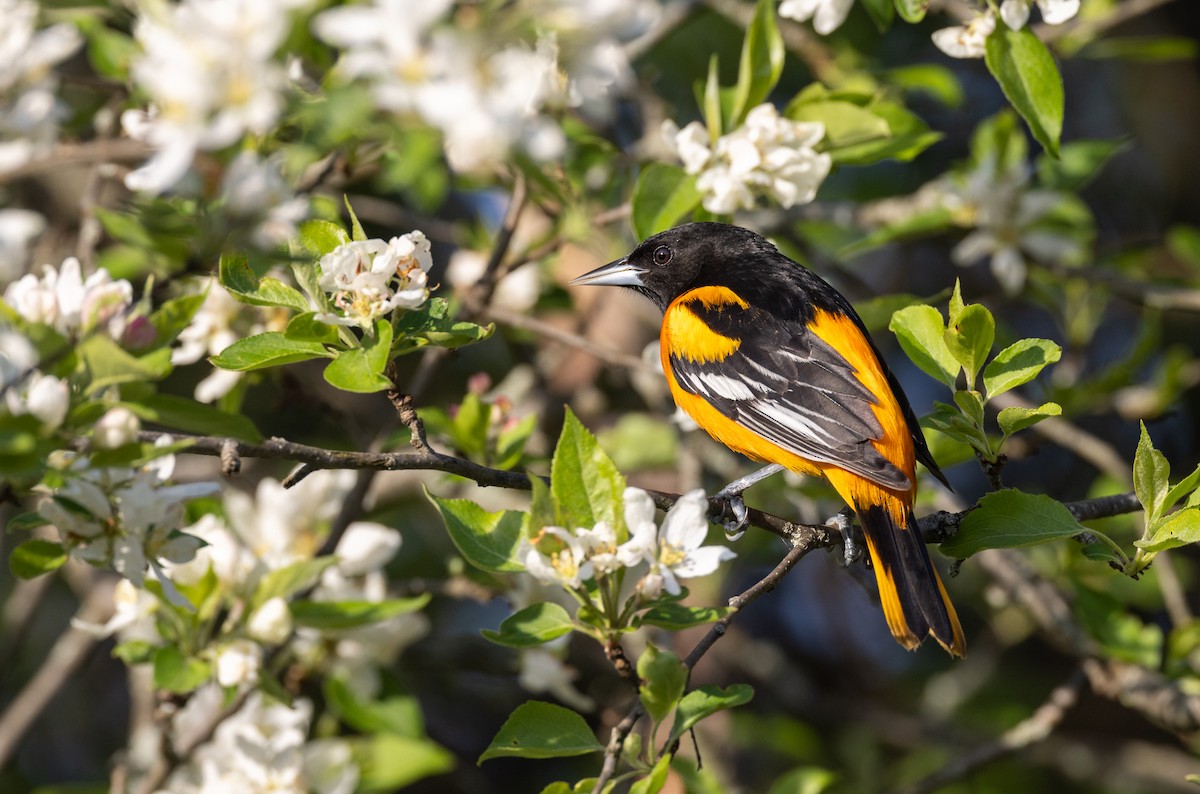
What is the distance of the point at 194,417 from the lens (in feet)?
6.96

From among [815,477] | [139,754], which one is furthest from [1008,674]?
[139,754]

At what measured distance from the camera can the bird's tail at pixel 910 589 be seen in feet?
8.53

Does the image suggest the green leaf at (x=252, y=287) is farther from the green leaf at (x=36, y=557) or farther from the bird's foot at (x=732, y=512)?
the bird's foot at (x=732, y=512)

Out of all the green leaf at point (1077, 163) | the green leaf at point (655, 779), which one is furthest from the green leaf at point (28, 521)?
the green leaf at point (1077, 163)

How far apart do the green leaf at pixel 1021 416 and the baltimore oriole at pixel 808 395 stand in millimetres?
498

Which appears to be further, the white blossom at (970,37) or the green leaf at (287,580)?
the white blossom at (970,37)

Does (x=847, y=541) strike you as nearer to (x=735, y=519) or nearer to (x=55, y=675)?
(x=735, y=519)

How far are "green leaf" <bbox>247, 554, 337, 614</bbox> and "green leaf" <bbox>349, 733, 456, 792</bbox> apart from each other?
628 mm

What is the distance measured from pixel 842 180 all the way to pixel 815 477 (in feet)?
7.30

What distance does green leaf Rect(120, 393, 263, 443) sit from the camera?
6.81 feet

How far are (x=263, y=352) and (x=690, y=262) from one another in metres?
2.04

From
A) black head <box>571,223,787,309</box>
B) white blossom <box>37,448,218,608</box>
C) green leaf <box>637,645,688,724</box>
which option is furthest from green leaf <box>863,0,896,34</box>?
white blossom <box>37,448,218,608</box>

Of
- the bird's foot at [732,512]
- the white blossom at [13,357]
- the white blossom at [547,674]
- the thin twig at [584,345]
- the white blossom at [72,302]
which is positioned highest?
the white blossom at [13,357]

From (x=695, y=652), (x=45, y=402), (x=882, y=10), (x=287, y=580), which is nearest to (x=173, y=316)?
(x=45, y=402)
